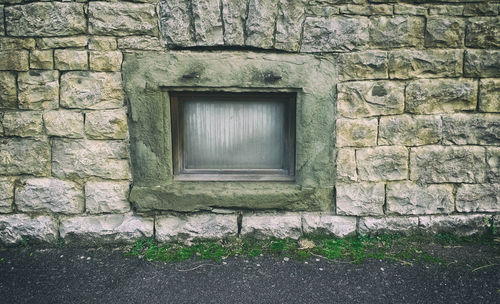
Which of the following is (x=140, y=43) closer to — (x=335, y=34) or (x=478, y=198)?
(x=335, y=34)

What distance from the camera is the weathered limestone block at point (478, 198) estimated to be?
9.21ft

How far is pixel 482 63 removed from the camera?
2658 millimetres

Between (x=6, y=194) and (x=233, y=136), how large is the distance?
1.96 metres

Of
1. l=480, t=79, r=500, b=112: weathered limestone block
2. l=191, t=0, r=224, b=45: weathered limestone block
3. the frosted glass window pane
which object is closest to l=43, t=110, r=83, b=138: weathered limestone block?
the frosted glass window pane

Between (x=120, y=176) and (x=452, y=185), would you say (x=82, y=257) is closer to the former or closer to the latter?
(x=120, y=176)

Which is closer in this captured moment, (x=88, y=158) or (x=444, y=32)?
(x=444, y=32)

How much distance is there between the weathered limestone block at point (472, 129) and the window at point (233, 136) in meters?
1.26

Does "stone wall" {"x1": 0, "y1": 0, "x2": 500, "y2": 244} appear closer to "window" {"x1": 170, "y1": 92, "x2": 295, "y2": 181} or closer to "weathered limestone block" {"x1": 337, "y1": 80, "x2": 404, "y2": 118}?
"weathered limestone block" {"x1": 337, "y1": 80, "x2": 404, "y2": 118}

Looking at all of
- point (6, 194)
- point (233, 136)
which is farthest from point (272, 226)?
point (6, 194)

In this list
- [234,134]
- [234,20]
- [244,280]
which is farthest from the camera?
[234,134]

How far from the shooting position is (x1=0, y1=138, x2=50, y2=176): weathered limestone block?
2.74 metres

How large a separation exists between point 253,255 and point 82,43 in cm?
215

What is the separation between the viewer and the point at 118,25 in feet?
8.55

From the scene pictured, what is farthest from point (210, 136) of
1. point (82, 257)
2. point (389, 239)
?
point (389, 239)
